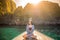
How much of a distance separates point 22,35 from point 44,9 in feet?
2.72

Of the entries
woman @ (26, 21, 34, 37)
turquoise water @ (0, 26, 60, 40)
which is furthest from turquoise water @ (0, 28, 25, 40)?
woman @ (26, 21, 34, 37)

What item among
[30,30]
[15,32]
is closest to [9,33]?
[15,32]

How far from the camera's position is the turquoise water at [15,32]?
4.07m

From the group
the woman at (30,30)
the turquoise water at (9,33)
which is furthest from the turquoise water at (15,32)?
the woman at (30,30)

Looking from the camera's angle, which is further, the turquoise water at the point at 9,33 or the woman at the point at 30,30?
the turquoise water at the point at 9,33

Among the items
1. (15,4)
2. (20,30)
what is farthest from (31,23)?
(15,4)

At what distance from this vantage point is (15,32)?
162 inches

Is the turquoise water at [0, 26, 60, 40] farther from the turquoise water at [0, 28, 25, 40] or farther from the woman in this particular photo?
the woman

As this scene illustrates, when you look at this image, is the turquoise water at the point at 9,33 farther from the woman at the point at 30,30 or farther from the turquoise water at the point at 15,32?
the woman at the point at 30,30

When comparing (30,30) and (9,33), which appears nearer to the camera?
(30,30)

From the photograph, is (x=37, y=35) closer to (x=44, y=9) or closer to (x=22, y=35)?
(x=22, y=35)

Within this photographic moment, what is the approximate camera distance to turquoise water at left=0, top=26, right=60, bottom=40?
4070 millimetres

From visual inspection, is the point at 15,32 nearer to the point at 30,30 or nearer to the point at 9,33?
the point at 9,33

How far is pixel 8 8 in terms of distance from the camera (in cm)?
420
